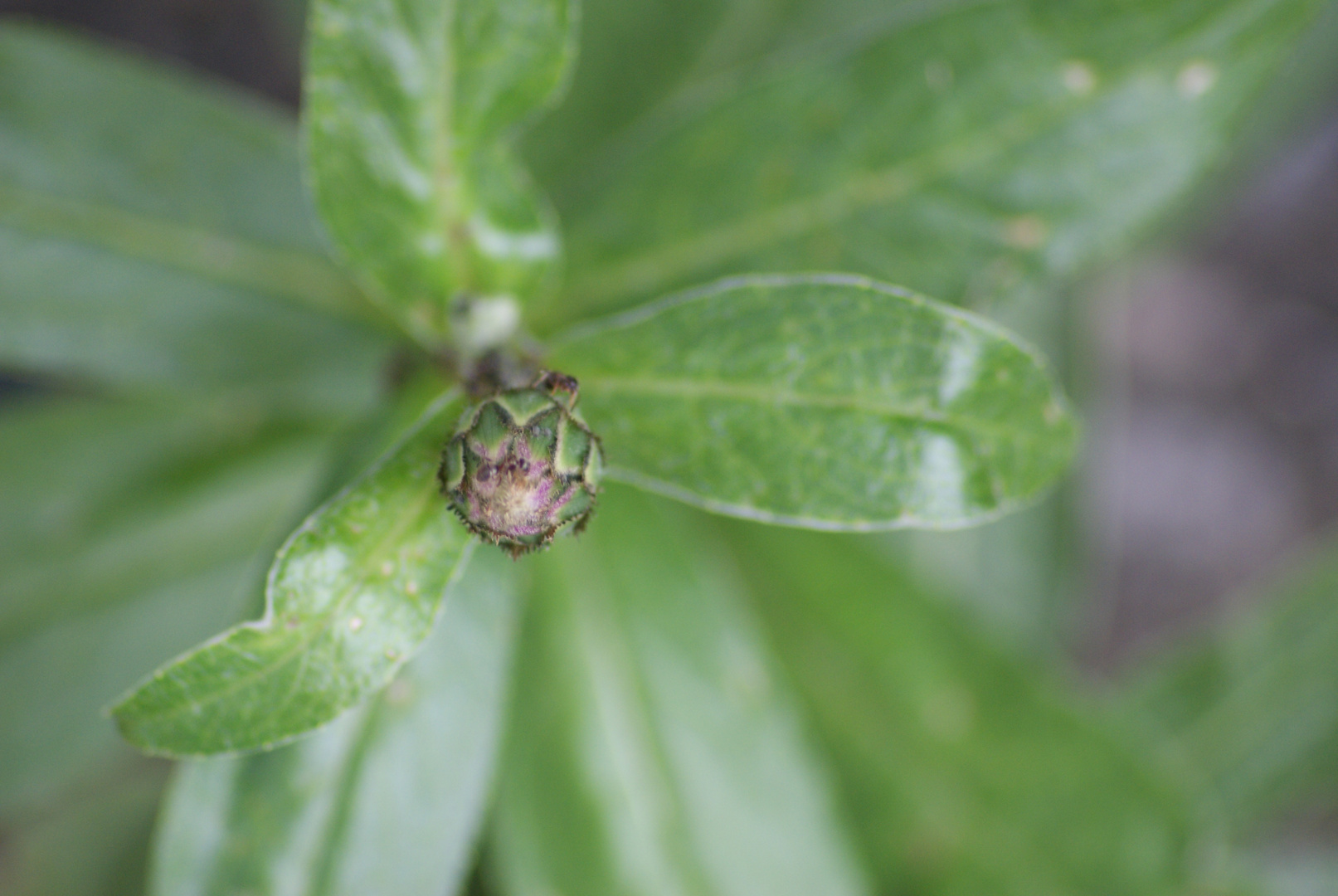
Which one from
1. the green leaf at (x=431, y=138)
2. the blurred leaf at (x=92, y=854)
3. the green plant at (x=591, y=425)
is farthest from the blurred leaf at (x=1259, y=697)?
the blurred leaf at (x=92, y=854)

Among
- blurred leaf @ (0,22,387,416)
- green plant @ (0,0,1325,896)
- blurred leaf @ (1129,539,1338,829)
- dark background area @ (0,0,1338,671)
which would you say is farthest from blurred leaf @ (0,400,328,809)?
dark background area @ (0,0,1338,671)

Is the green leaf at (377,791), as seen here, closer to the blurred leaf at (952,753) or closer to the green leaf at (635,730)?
the green leaf at (635,730)

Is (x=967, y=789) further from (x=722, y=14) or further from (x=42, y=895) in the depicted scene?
(x=42, y=895)

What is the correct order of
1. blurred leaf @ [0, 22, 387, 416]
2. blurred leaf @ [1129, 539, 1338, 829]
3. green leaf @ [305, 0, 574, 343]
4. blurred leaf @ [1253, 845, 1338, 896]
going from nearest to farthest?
green leaf @ [305, 0, 574, 343] → blurred leaf @ [0, 22, 387, 416] → blurred leaf @ [1129, 539, 1338, 829] → blurred leaf @ [1253, 845, 1338, 896]

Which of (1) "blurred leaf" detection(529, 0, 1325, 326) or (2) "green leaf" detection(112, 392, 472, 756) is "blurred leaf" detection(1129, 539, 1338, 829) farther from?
(2) "green leaf" detection(112, 392, 472, 756)

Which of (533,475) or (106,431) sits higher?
(106,431)

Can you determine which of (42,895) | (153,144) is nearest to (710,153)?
(153,144)
